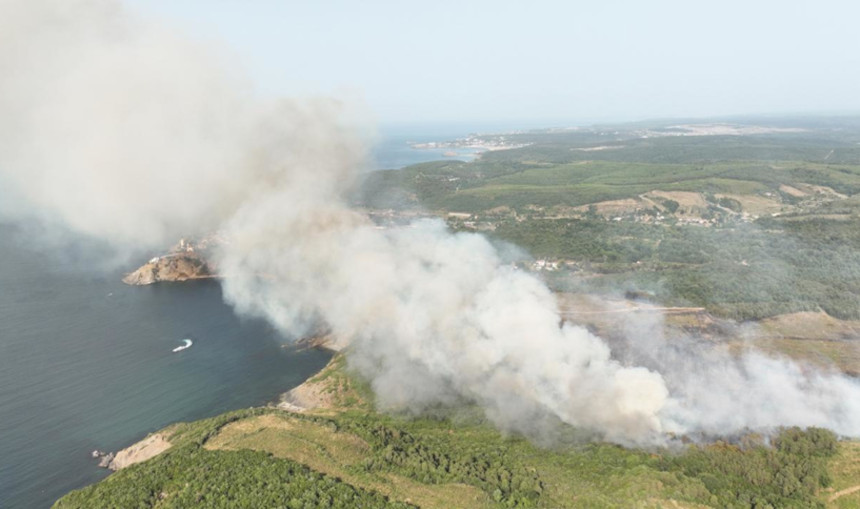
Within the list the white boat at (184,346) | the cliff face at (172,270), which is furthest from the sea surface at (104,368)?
the cliff face at (172,270)

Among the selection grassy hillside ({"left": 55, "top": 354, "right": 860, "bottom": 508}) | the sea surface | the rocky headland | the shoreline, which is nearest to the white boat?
the sea surface

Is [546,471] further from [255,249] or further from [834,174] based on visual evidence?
[834,174]

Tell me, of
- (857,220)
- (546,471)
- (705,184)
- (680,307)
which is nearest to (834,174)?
(705,184)

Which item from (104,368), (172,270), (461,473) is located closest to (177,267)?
(172,270)

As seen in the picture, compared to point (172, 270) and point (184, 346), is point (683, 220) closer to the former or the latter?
point (184, 346)

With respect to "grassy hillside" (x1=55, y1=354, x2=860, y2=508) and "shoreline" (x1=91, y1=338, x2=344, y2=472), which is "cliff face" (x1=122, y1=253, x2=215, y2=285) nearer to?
"shoreline" (x1=91, y1=338, x2=344, y2=472)

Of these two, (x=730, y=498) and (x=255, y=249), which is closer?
(x=730, y=498)
